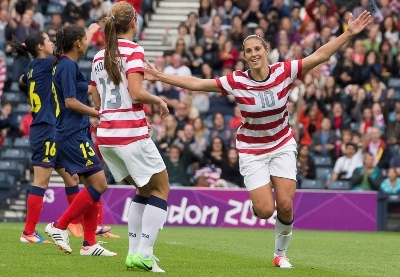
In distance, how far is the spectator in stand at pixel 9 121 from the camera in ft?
66.1

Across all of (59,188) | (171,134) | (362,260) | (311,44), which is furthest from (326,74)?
(362,260)

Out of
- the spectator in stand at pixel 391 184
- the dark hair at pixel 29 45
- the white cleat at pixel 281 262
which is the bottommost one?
the spectator in stand at pixel 391 184

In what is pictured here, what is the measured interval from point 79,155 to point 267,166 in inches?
78.7

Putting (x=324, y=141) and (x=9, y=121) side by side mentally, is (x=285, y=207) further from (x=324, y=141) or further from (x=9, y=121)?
(x=9, y=121)

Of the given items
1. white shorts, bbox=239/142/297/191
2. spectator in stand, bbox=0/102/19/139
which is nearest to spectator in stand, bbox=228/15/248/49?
spectator in stand, bbox=0/102/19/139

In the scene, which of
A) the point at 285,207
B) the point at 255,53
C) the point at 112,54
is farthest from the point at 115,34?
the point at 285,207

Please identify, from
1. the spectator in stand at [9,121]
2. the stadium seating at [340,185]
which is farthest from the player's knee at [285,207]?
the spectator in stand at [9,121]

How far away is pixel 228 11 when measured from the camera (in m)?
23.6

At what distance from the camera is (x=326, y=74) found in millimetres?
21234

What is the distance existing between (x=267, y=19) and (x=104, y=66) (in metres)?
14.0

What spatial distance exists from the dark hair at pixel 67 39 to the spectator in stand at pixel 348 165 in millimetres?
8825

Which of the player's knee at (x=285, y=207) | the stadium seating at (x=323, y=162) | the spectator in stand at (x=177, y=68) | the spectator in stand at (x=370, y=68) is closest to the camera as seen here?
the player's knee at (x=285, y=207)

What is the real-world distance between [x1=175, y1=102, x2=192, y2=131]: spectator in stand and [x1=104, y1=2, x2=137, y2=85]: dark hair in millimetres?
11052

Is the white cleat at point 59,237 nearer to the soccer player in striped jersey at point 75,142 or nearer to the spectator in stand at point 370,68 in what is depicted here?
the soccer player in striped jersey at point 75,142
